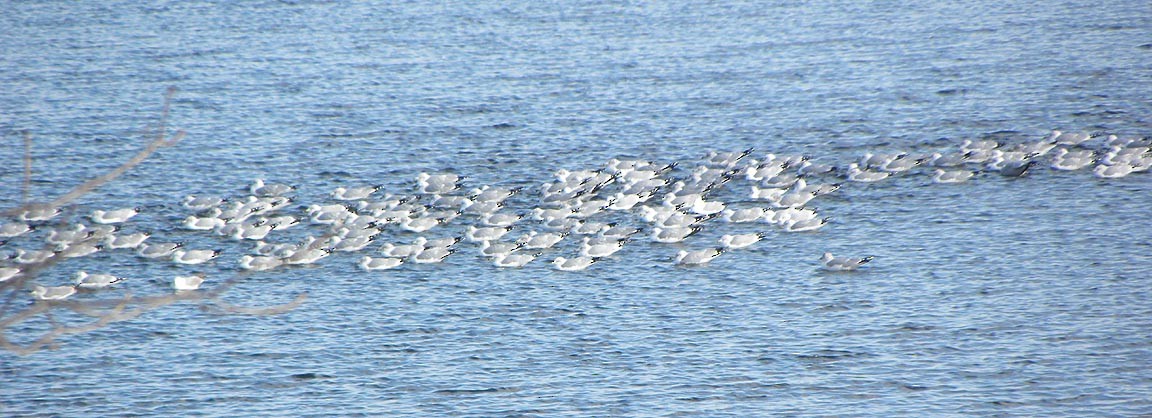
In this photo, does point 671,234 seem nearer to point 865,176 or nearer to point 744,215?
point 744,215

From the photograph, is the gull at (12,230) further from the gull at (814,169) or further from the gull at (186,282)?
the gull at (814,169)

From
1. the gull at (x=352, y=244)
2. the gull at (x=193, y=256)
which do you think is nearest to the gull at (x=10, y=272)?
the gull at (x=193, y=256)

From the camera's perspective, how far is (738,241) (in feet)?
87.9

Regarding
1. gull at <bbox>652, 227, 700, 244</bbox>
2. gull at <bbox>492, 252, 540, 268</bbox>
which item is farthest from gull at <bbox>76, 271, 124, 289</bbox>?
gull at <bbox>652, 227, 700, 244</bbox>

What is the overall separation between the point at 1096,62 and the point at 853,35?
962 cm

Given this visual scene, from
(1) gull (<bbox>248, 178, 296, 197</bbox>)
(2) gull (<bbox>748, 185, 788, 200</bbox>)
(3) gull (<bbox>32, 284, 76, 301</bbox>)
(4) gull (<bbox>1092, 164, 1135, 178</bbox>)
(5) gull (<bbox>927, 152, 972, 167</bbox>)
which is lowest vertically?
(4) gull (<bbox>1092, 164, 1135, 178</bbox>)

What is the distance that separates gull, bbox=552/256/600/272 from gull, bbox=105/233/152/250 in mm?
8993

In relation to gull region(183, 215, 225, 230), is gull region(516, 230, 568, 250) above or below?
below

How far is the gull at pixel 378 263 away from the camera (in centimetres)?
2627

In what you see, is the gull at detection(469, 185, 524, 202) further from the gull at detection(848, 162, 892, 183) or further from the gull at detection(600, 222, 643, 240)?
the gull at detection(848, 162, 892, 183)

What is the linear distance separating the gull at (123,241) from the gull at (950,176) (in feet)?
58.7

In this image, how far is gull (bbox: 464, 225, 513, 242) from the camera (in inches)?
1085

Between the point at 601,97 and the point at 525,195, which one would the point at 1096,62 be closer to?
the point at 601,97

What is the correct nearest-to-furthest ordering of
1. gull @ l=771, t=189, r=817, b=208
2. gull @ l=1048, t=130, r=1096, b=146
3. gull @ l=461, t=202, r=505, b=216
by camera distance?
1. gull @ l=771, t=189, r=817, b=208
2. gull @ l=461, t=202, r=505, b=216
3. gull @ l=1048, t=130, r=1096, b=146
